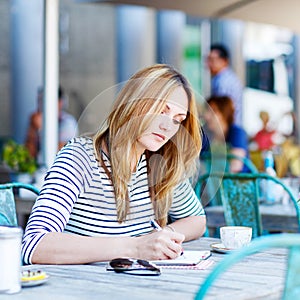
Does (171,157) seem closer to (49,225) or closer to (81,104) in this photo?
(49,225)

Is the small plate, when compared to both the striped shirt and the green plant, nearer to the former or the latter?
the striped shirt

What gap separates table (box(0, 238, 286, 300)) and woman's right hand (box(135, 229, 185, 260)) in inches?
3.4

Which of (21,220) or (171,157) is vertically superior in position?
(171,157)

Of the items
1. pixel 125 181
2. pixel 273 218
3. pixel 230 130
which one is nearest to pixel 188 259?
pixel 125 181

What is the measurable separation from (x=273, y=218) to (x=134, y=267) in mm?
1574

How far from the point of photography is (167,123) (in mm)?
2209

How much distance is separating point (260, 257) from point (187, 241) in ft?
1.17

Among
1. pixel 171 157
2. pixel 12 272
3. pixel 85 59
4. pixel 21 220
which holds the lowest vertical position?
pixel 21 220

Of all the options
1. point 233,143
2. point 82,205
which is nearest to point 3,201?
point 82,205

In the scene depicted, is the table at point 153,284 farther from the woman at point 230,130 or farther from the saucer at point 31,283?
the woman at point 230,130

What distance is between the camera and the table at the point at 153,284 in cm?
164

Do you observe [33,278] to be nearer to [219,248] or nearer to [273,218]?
[219,248]

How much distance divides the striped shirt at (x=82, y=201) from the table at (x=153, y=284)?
157 millimetres

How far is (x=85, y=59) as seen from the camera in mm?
9531
